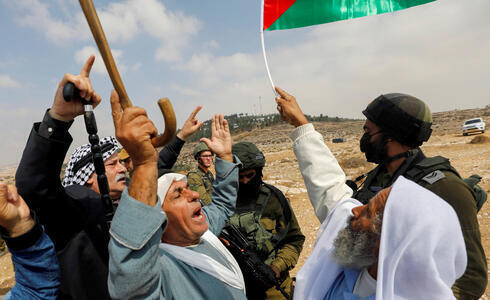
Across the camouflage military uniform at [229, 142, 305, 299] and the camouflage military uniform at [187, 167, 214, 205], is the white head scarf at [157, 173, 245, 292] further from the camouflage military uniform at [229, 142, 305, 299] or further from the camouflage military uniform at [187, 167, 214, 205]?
the camouflage military uniform at [187, 167, 214, 205]

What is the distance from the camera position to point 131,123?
44.1 inches

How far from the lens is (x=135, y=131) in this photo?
1.11 m

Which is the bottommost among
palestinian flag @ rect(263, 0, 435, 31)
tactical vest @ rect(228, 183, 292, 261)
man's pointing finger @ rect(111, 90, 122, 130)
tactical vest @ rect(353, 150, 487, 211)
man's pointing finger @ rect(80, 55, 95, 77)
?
tactical vest @ rect(228, 183, 292, 261)

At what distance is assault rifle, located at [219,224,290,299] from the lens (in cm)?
287

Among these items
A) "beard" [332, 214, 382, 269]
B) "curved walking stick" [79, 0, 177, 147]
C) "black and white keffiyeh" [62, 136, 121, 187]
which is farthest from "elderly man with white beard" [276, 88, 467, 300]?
"black and white keffiyeh" [62, 136, 121, 187]

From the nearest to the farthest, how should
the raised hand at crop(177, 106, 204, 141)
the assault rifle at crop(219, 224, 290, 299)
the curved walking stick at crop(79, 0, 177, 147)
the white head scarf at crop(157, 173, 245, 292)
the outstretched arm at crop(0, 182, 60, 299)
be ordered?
the curved walking stick at crop(79, 0, 177, 147) → the outstretched arm at crop(0, 182, 60, 299) → the white head scarf at crop(157, 173, 245, 292) → the raised hand at crop(177, 106, 204, 141) → the assault rifle at crop(219, 224, 290, 299)

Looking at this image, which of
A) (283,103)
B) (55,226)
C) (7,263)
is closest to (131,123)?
(55,226)

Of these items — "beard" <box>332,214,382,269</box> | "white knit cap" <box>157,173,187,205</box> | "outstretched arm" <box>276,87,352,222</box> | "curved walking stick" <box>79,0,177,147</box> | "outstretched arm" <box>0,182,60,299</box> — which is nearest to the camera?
"curved walking stick" <box>79,0,177,147</box>

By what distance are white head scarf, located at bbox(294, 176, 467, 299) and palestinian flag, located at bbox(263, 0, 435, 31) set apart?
2.04 metres

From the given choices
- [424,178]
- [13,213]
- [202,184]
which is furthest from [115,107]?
[202,184]

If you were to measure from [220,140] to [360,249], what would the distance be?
139 cm

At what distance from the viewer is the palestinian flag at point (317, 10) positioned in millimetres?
2756

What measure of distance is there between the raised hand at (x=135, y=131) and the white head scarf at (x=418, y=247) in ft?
3.62

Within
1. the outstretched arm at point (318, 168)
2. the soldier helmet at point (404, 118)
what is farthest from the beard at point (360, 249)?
the soldier helmet at point (404, 118)
